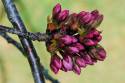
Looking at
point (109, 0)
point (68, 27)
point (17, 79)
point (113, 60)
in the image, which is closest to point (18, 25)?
point (68, 27)

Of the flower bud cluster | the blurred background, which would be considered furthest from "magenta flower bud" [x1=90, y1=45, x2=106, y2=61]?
the blurred background

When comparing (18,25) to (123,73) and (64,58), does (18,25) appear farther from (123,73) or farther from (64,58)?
(123,73)

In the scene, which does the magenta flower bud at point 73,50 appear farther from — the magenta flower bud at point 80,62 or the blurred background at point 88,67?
the blurred background at point 88,67

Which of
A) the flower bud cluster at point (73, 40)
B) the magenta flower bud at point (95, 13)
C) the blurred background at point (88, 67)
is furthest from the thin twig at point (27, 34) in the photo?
the blurred background at point (88, 67)

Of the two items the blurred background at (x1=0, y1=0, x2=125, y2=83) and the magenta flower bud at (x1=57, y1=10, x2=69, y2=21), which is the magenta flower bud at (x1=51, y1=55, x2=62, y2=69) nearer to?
the magenta flower bud at (x1=57, y1=10, x2=69, y2=21)

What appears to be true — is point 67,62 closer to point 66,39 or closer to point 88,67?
point 66,39

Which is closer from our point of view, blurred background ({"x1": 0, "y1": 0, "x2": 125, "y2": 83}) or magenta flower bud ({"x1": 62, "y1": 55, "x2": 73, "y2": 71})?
→ magenta flower bud ({"x1": 62, "y1": 55, "x2": 73, "y2": 71})
